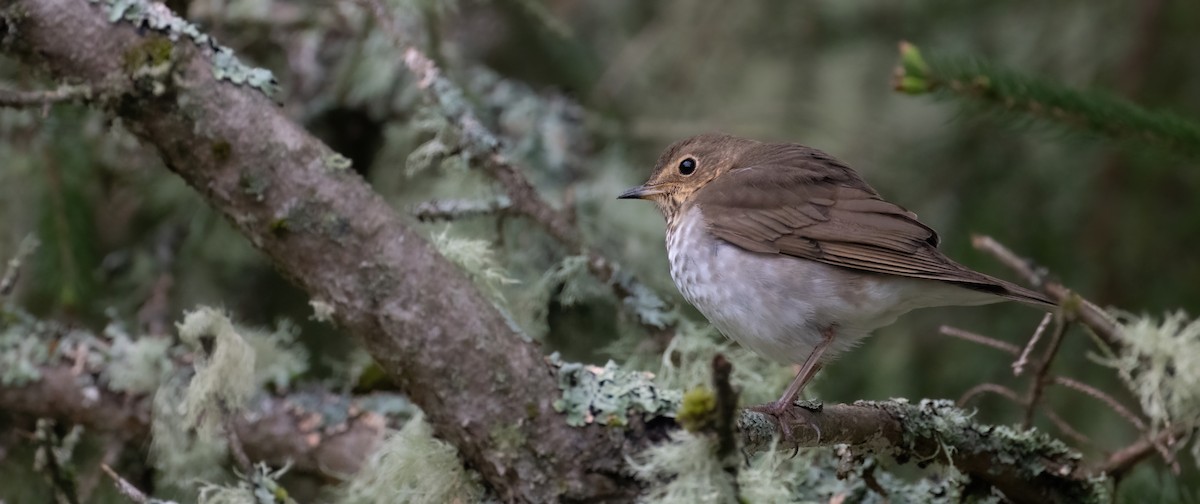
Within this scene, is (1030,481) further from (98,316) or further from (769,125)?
(98,316)

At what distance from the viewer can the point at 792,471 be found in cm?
286

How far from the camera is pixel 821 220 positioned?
3107 mm

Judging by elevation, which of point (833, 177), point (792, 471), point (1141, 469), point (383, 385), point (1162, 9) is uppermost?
point (1162, 9)

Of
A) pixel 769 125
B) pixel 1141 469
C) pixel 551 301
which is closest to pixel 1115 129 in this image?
pixel 1141 469

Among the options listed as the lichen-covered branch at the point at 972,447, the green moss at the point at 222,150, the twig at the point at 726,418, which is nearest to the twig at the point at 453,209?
the green moss at the point at 222,150

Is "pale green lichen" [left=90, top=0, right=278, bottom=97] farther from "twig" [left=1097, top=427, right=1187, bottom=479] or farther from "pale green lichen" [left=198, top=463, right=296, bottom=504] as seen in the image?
"twig" [left=1097, top=427, right=1187, bottom=479]

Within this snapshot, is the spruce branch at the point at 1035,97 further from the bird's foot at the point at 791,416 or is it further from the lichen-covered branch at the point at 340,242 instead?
the lichen-covered branch at the point at 340,242

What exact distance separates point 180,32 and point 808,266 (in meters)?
1.72

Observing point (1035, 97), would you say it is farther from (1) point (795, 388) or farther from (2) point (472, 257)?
(2) point (472, 257)

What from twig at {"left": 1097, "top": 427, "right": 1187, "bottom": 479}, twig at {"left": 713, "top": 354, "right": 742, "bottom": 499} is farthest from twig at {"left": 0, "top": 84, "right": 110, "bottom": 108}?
twig at {"left": 1097, "top": 427, "right": 1187, "bottom": 479}

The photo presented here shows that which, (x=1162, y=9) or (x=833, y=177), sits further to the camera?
(x=1162, y=9)

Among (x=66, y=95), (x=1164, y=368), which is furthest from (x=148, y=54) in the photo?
(x=1164, y=368)

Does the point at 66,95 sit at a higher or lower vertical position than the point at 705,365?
lower

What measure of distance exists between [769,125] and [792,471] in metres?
2.64
